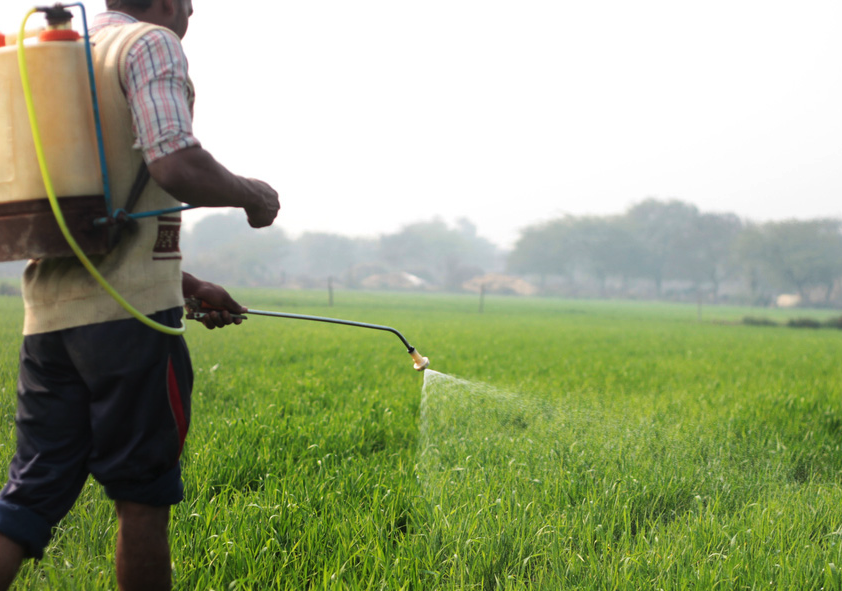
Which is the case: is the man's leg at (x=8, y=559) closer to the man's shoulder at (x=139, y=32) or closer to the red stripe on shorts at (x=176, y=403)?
the red stripe on shorts at (x=176, y=403)

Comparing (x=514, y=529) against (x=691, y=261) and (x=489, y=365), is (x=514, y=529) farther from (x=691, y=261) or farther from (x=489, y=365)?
(x=691, y=261)

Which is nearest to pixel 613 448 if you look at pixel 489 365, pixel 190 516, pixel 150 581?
pixel 190 516

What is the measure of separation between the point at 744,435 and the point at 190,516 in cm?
397

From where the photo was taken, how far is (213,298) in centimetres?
211

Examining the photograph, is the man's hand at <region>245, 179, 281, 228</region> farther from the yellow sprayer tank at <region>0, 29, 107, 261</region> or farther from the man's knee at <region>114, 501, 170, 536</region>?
the man's knee at <region>114, 501, 170, 536</region>

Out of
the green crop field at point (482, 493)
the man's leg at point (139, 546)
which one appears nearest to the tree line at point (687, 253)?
the green crop field at point (482, 493)

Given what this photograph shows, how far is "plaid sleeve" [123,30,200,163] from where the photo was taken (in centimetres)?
151

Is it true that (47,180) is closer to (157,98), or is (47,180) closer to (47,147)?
(47,147)

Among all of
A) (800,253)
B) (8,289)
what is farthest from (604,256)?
(8,289)

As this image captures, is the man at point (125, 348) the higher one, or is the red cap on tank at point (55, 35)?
the red cap on tank at point (55, 35)

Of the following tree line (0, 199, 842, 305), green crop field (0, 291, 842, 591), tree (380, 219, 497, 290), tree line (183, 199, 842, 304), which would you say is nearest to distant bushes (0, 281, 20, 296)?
green crop field (0, 291, 842, 591)

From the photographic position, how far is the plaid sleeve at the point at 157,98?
1.51m

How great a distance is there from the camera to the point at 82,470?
1747 mm

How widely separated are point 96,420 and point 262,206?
0.77 metres
